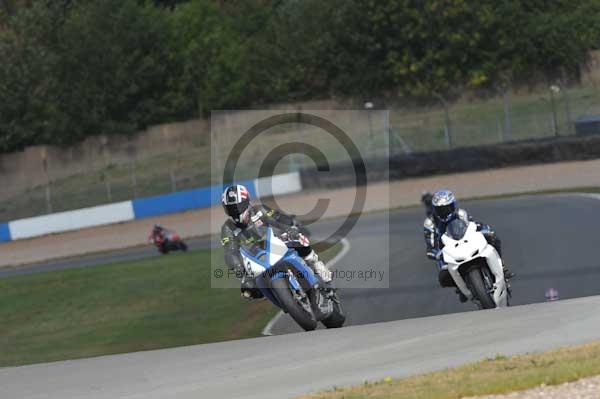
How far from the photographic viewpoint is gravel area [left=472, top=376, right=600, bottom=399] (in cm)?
679

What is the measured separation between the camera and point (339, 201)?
32.8 meters

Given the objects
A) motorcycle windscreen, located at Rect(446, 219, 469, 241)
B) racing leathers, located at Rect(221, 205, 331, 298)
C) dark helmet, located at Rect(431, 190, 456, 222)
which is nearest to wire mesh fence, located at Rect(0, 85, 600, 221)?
dark helmet, located at Rect(431, 190, 456, 222)

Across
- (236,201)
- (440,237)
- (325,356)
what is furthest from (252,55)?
(325,356)

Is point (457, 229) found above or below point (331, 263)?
above

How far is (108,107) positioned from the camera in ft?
180

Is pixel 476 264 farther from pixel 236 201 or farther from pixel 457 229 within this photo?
pixel 236 201

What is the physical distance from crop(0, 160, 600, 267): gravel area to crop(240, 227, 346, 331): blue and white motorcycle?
1718 centimetres

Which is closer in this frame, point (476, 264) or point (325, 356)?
point (325, 356)

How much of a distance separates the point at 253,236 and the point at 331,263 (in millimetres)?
9195

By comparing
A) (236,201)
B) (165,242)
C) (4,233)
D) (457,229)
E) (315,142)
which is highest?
(315,142)

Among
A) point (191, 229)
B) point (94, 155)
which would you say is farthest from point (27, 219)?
point (94, 155)

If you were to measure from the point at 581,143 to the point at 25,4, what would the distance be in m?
45.0

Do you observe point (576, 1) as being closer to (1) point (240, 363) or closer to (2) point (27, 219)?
(2) point (27, 219)

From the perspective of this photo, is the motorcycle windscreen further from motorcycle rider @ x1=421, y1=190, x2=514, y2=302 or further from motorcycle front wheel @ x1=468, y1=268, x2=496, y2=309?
motorcycle front wheel @ x1=468, y1=268, x2=496, y2=309
